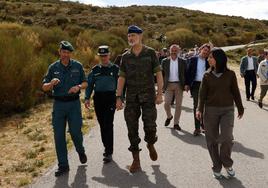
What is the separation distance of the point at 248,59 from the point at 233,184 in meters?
10.9

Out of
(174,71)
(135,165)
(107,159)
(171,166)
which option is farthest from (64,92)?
(174,71)

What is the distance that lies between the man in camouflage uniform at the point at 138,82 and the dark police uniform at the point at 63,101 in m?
0.70

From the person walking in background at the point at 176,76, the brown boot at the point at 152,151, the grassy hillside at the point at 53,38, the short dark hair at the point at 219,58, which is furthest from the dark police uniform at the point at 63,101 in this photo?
the grassy hillside at the point at 53,38

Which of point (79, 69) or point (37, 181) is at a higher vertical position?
point (79, 69)

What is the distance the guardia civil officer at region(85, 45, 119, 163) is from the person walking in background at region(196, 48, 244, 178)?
1.91 m

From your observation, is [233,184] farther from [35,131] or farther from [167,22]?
[167,22]

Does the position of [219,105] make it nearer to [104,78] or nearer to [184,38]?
[104,78]

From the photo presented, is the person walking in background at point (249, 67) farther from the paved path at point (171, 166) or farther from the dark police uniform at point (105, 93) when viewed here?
the dark police uniform at point (105, 93)

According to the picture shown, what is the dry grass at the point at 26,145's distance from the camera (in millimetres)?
7883

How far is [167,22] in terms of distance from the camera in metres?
86.4

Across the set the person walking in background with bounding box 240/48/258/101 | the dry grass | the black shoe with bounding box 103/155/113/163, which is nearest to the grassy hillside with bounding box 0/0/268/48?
the person walking in background with bounding box 240/48/258/101

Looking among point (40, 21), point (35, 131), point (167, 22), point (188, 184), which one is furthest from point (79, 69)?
point (167, 22)

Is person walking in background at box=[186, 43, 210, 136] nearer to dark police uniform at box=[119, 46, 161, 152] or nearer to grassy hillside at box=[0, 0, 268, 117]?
dark police uniform at box=[119, 46, 161, 152]

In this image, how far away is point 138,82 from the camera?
24.3 feet
